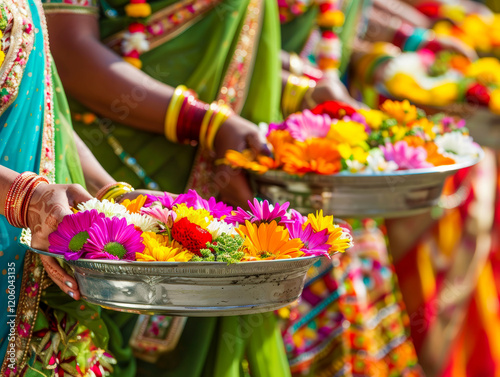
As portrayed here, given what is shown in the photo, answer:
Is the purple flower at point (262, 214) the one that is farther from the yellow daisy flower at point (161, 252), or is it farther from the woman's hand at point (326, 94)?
the woman's hand at point (326, 94)

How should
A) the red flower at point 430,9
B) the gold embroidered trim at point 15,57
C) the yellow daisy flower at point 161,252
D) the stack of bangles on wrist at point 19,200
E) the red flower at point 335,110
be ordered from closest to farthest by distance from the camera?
the yellow daisy flower at point 161,252 < the stack of bangles on wrist at point 19,200 < the gold embroidered trim at point 15,57 < the red flower at point 335,110 < the red flower at point 430,9

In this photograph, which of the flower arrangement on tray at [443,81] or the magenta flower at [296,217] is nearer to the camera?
the magenta flower at [296,217]

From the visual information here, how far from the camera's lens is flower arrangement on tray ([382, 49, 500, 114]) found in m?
2.62

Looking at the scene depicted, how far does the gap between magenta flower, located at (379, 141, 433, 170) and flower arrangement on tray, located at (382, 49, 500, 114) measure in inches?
33.6

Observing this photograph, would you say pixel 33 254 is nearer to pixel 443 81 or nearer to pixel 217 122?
pixel 217 122

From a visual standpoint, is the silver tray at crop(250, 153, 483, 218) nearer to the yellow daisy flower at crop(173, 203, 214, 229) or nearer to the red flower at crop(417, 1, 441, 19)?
the yellow daisy flower at crop(173, 203, 214, 229)

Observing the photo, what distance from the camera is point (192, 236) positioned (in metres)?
1.13

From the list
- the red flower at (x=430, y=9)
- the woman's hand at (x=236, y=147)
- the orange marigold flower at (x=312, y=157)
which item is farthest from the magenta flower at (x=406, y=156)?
the red flower at (x=430, y=9)

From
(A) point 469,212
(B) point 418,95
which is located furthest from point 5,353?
(A) point 469,212

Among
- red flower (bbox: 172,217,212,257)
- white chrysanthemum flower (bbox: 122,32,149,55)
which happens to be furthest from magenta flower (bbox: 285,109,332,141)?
red flower (bbox: 172,217,212,257)

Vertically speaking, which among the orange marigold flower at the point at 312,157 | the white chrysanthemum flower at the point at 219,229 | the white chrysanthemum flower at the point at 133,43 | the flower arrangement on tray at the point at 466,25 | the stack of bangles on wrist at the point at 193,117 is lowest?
the flower arrangement on tray at the point at 466,25

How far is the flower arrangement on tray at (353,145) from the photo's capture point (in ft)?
5.70

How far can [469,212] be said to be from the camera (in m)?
3.43

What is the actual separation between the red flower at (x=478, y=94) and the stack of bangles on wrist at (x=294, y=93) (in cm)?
57
